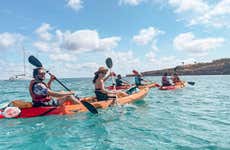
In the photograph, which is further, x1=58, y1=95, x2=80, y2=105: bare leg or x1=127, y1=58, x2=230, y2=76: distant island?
x1=127, y1=58, x2=230, y2=76: distant island

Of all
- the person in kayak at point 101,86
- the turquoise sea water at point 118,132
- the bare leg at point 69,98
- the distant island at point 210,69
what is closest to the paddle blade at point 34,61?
the bare leg at point 69,98

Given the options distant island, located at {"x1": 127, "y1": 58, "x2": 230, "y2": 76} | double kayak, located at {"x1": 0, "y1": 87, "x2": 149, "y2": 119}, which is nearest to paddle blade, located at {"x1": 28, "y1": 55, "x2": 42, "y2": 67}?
double kayak, located at {"x1": 0, "y1": 87, "x2": 149, "y2": 119}

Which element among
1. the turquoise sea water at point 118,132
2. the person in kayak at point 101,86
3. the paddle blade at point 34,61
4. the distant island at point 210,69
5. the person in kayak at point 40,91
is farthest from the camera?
the distant island at point 210,69

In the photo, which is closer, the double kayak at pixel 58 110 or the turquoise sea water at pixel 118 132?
the turquoise sea water at pixel 118 132

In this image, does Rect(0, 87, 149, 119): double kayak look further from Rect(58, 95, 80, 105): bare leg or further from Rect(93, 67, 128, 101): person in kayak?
Rect(93, 67, 128, 101): person in kayak

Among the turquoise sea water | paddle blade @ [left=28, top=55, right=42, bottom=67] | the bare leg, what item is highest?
paddle blade @ [left=28, top=55, right=42, bottom=67]

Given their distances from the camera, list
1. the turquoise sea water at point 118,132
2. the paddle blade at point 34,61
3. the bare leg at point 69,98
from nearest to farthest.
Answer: the turquoise sea water at point 118,132
the bare leg at point 69,98
the paddle blade at point 34,61

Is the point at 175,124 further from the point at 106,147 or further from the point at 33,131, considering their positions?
the point at 33,131

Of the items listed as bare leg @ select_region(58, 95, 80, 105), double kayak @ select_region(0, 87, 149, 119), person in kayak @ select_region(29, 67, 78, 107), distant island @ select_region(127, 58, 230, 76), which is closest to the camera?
person in kayak @ select_region(29, 67, 78, 107)

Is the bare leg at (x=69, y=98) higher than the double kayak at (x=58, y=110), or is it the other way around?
the bare leg at (x=69, y=98)

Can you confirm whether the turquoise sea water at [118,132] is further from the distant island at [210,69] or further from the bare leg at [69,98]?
the distant island at [210,69]

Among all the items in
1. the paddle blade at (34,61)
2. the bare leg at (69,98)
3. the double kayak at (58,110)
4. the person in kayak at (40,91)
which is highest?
the paddle blade at (34,61)

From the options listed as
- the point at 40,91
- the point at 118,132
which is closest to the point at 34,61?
the point at 40,91

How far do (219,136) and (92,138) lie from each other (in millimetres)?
4208
